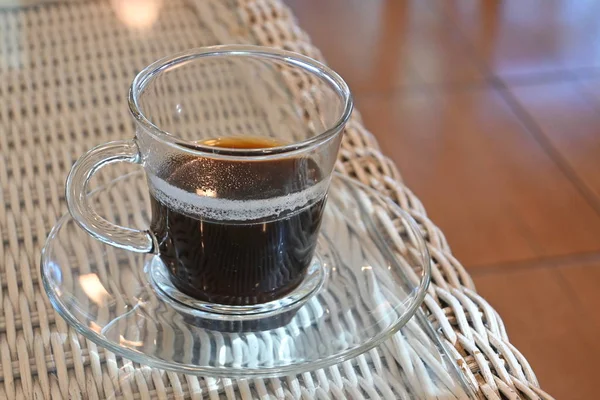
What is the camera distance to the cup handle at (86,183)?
0.39 meters

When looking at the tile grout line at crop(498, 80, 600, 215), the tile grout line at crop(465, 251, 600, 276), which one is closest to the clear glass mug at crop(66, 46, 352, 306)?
the tile grout line at crop(465, 251, 600, 276)

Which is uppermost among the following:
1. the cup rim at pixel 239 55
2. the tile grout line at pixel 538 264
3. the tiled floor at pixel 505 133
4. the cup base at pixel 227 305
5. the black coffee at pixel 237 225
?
the cup rim at pixel 239 55

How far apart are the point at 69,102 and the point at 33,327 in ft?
0.72

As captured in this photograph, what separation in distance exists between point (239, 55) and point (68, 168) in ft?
0.48

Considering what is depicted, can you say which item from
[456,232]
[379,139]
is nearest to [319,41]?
[379,139]

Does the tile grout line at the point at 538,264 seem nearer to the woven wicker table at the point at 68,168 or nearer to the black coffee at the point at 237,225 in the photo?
the woven wicker table at the point at 68,168

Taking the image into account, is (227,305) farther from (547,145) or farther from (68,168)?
(547,145)

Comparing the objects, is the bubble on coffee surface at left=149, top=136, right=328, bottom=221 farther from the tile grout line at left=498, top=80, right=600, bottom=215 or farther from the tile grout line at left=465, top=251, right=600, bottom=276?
the tile grout line at left=498, top=80, right=600, bottom=215

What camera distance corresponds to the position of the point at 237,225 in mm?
375

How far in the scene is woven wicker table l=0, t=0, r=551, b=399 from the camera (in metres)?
0.37

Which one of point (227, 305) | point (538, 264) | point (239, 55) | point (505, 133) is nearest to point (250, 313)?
point (227, 305)

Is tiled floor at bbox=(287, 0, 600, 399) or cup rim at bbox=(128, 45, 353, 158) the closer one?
cup rim at bbox=(128, 45, 353, 158)

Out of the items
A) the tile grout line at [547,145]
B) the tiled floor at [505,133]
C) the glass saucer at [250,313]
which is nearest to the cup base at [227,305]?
the glass saucer at [250,313]

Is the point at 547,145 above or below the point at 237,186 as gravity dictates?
below
